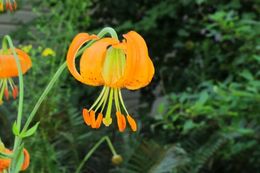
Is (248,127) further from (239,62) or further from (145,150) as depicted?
(145,150)

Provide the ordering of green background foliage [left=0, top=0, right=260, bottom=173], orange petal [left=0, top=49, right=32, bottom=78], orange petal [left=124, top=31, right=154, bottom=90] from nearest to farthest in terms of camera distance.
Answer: orange petal [left=124, top=31, right=154, bottom=90]
orange petal [left=0, top=49, right=32, bottom=78]
green background foliage [left=0, top=0, right=260, bottom=173]

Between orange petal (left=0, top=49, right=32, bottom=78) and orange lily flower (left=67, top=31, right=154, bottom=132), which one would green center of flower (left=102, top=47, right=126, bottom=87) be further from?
orange petal (left=0, top=49, right=32, bottom=78)

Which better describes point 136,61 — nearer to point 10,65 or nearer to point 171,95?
point 10,65

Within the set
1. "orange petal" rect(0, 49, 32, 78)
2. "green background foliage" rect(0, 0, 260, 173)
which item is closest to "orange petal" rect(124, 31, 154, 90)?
"orange petal" rect(0, 49, 32, 78)

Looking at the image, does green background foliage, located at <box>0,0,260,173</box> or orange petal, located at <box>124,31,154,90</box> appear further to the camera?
green background foliage, located at <box>0,0,260,173</box>

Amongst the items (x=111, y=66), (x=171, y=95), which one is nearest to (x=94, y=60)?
(x=111, y=66)

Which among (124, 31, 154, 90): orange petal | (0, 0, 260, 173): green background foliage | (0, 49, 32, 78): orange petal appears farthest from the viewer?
(0, 0, 260, 173): green background foliage

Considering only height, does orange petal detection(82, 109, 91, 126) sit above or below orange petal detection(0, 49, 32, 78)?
below

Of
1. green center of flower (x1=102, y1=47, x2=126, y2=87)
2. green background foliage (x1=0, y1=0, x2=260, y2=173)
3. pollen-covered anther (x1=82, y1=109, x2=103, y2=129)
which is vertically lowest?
green background foliage (x1=0, y1=0, x2=260, y2=173)
